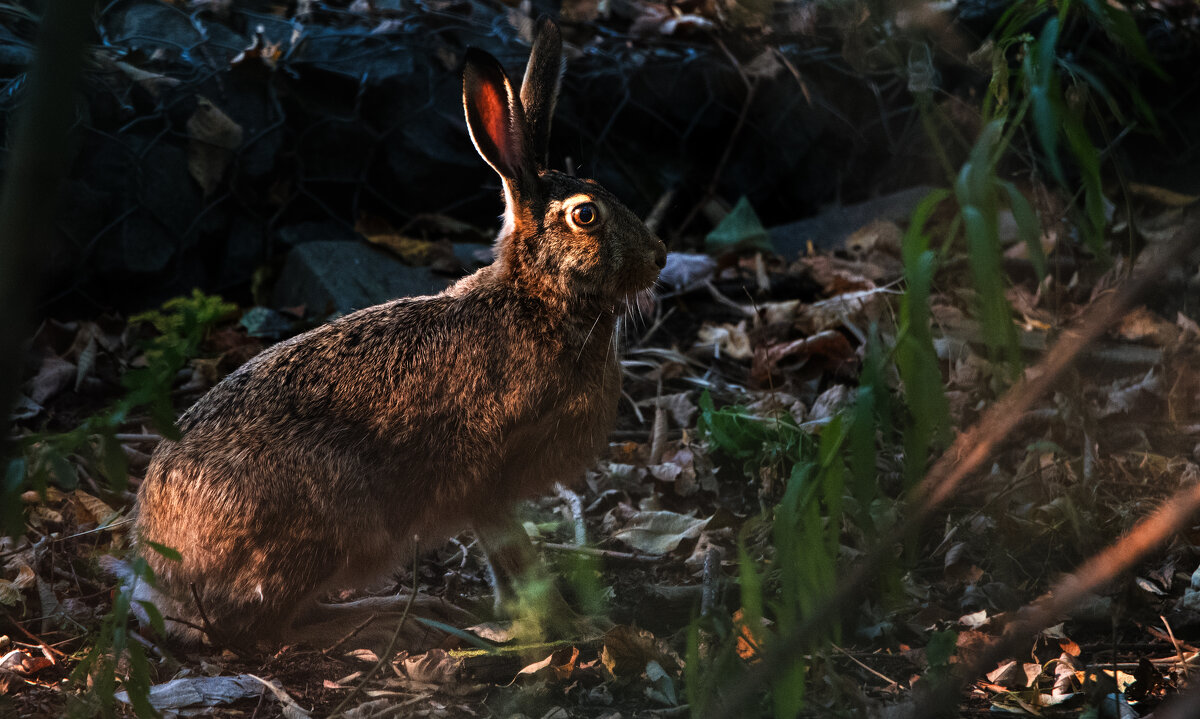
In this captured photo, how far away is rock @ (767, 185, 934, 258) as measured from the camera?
21.9 feet

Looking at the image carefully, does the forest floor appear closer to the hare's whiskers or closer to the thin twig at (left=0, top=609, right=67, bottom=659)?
the thin twig at (left=0, top=609, right=67, bottom=659)

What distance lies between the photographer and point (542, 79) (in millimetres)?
3541

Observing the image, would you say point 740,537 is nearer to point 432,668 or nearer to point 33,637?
point 432,668

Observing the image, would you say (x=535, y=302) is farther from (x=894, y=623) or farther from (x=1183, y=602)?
(x=1183, y=602)

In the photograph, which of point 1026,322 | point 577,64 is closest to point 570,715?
point 1026,322

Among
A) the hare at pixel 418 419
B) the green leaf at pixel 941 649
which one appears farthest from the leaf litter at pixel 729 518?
the hare at pixel 418 419

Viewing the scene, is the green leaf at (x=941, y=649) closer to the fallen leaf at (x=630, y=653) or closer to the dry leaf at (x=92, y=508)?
the fallen leaf at (x=630, y=653)

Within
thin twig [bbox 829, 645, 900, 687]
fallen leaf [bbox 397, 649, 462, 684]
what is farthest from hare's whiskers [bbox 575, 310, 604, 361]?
thin twig [bbox 829, 645, 900, 687]

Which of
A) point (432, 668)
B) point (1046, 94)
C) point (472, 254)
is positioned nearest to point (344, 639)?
point (432, 668)

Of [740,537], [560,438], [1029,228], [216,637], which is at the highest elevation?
[1029,228]

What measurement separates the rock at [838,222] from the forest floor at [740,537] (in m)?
0.94

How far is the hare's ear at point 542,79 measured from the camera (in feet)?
11.6

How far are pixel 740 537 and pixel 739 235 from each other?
4.56 metres

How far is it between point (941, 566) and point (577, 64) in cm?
454
